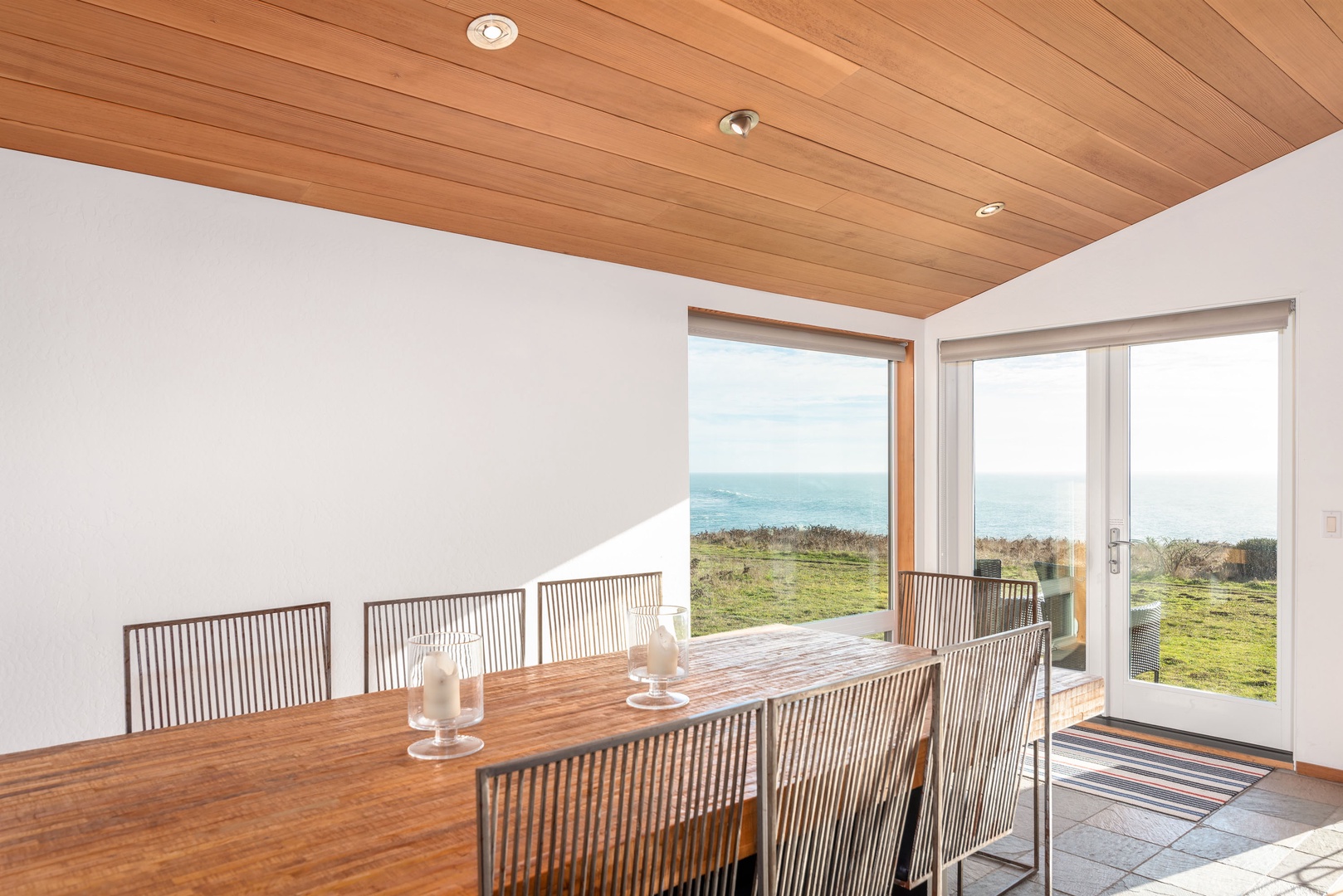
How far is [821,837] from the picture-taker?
156 cm

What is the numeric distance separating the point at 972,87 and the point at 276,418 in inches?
96.1

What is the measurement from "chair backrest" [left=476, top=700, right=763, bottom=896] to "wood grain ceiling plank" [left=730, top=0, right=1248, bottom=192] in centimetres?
174

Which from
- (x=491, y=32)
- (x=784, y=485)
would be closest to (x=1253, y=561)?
(x=784, y=485)

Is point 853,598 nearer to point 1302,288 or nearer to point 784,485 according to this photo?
point 784,485

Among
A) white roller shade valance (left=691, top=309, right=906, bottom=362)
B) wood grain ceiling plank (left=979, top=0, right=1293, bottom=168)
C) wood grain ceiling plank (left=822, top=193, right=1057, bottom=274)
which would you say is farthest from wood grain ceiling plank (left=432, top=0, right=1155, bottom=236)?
white roller shade valance (left=691, top=309, right=906, bottom=362)

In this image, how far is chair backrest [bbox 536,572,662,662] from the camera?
9.10ft

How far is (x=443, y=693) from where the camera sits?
167 cm

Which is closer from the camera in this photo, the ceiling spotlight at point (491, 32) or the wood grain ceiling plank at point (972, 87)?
the ceiling spotlight at point (491, 32)

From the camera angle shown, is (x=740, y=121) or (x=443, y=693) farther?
(x=740, y=121)

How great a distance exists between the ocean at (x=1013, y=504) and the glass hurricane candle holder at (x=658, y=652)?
193 cm

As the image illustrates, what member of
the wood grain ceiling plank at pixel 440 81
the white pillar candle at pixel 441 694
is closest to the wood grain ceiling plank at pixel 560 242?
the wood grain ceiling plank at pixel 440 81

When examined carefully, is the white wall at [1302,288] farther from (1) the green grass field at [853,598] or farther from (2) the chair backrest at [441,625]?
(2) the chair backrest at [441,625]

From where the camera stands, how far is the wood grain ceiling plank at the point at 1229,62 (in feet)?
8.06

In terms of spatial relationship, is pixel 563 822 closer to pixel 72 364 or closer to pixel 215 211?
pixel 72 364
